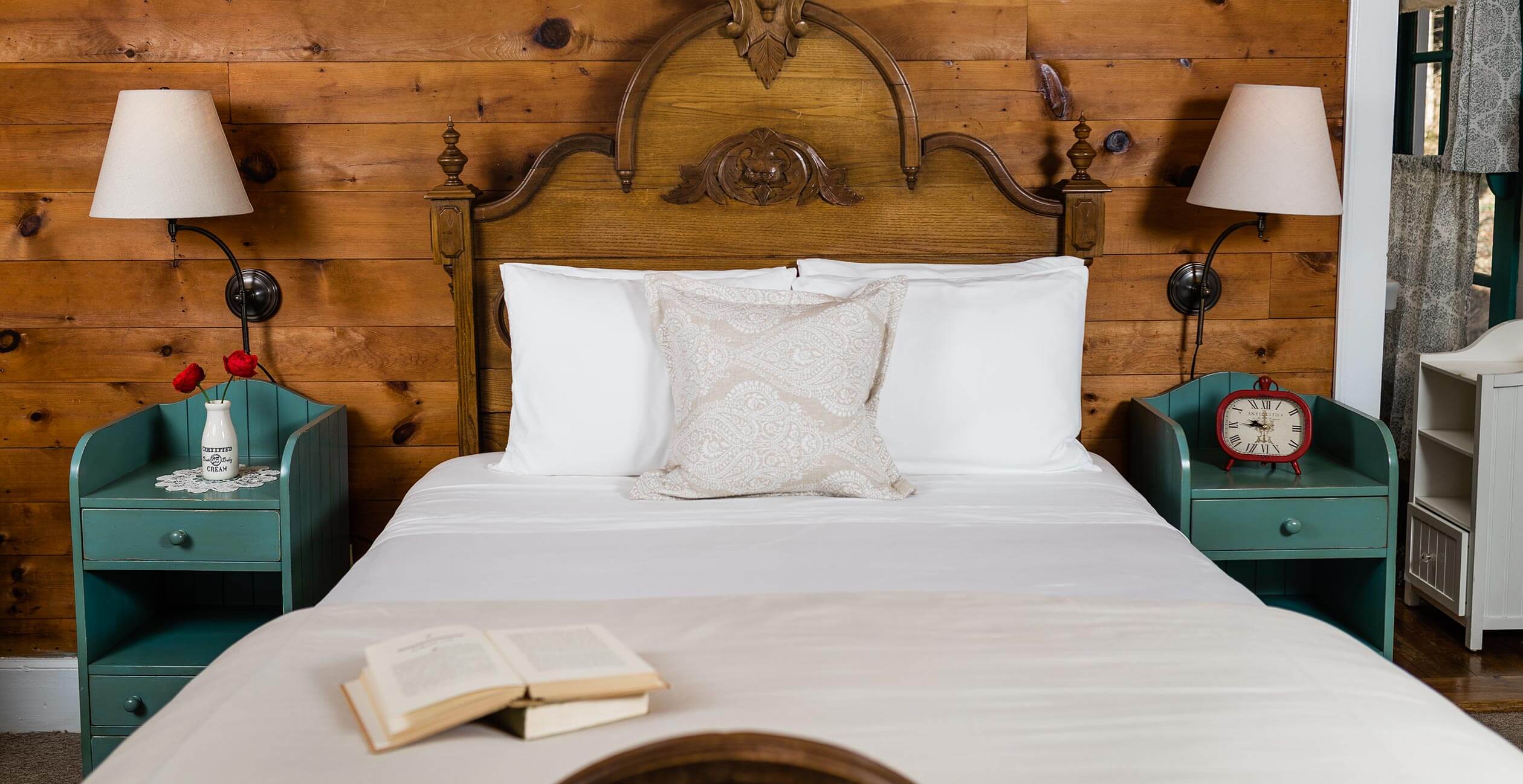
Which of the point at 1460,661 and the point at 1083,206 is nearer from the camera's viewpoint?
the point at 1083,206

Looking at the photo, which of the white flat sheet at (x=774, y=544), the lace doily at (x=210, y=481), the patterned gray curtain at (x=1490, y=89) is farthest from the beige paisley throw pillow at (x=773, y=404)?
the patterned gray curtain at (x=1490, y=89)

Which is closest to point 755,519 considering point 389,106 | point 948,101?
point 948,101

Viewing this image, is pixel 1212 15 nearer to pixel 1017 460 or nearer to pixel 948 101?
pixel 948 101

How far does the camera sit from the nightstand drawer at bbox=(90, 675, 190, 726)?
7.76ft

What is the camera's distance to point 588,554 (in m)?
1.84

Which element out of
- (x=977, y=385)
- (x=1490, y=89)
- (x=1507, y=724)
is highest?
(x=1490, y=89)

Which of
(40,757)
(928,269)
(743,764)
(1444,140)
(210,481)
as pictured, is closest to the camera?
(743,764)

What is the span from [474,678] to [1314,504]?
1.84 m

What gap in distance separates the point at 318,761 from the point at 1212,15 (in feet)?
8.02

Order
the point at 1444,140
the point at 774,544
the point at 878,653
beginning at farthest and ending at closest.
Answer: the point at 1444,140, the point at 774,544, the point at 878,653

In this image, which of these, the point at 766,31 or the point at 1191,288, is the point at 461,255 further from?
the point at 1191,288

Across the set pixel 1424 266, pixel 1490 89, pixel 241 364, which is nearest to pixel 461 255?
pixel 241 364

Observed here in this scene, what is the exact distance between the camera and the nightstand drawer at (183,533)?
2307 mm

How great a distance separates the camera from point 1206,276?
8.95 ft
